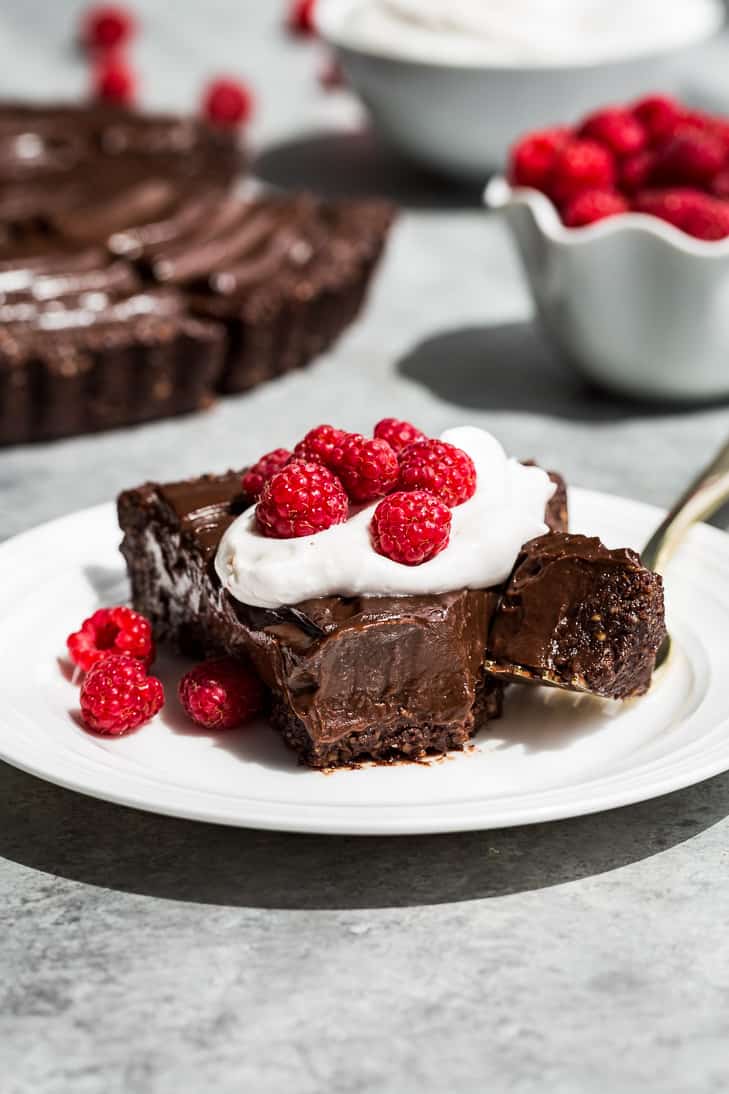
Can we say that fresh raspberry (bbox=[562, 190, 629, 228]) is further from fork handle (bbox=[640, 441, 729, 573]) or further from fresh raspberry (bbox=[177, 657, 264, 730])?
fresh raspberry (bbox=[177, 657, 264, 730])

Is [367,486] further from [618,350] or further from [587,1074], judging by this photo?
[618,350]

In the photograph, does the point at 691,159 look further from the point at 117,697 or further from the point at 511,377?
the point at 117,697

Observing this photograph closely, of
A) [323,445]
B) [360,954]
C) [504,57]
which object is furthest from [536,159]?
[360,954]

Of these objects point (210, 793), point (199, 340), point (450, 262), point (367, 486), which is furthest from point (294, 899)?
point (450, 262)

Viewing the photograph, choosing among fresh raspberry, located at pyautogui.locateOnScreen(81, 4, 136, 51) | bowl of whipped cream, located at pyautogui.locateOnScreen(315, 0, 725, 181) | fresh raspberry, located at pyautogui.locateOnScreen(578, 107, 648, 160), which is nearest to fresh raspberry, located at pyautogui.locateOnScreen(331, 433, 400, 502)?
fresh raspberry, located at pyautogui.locateOnScreen(578, 107, 648, 160)

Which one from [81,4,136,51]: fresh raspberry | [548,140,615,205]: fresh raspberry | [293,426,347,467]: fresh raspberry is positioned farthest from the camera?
[81,4,136,51]: fresh raspberry

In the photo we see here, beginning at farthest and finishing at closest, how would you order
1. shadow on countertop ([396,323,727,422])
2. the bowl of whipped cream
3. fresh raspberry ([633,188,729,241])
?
the bowl of whipped cream, shadow on countertop ([396,323,727,422]), fresh raspberry ([633,188,729,241])

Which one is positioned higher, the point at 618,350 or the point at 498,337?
the point at 618,350
